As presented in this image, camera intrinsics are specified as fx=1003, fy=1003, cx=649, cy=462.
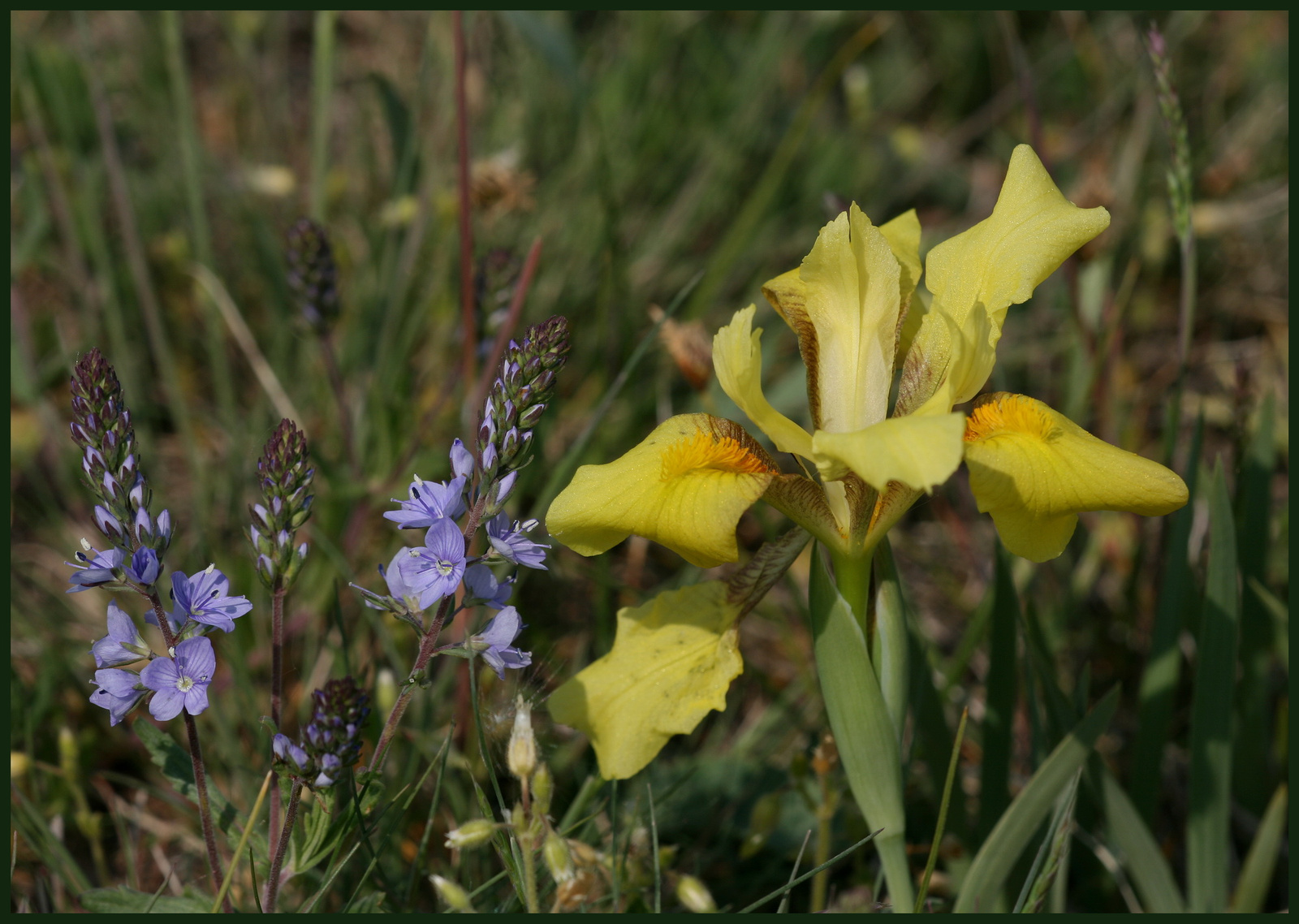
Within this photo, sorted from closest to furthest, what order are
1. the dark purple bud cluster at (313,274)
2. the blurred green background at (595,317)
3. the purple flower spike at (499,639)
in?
1. the purple flower spike at (499,639)
2. the blurred green background at (595,317)
3. the dark purple bud cluster at (313,274)

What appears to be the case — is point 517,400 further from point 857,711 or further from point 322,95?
point 322,95

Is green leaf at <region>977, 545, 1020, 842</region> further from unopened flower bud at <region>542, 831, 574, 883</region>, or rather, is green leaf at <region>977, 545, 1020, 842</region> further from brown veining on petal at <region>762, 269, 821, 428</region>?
→ unopened flower bud at <region>542, 831, 574, 883</region>

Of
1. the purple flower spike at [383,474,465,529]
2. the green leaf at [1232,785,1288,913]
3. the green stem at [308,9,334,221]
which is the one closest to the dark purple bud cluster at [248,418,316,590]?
the purple flower spike at [383,474,465,529]

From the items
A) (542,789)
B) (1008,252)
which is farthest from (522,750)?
(1008,252)

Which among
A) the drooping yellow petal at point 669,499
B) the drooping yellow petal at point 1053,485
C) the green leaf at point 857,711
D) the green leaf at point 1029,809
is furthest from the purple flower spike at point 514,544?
the green leaf at point 1029,809

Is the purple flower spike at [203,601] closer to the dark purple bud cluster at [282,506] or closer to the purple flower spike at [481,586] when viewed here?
the dark purple bud cluster at [282,506]

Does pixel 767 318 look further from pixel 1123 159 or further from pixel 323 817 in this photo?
pixel 323 817
